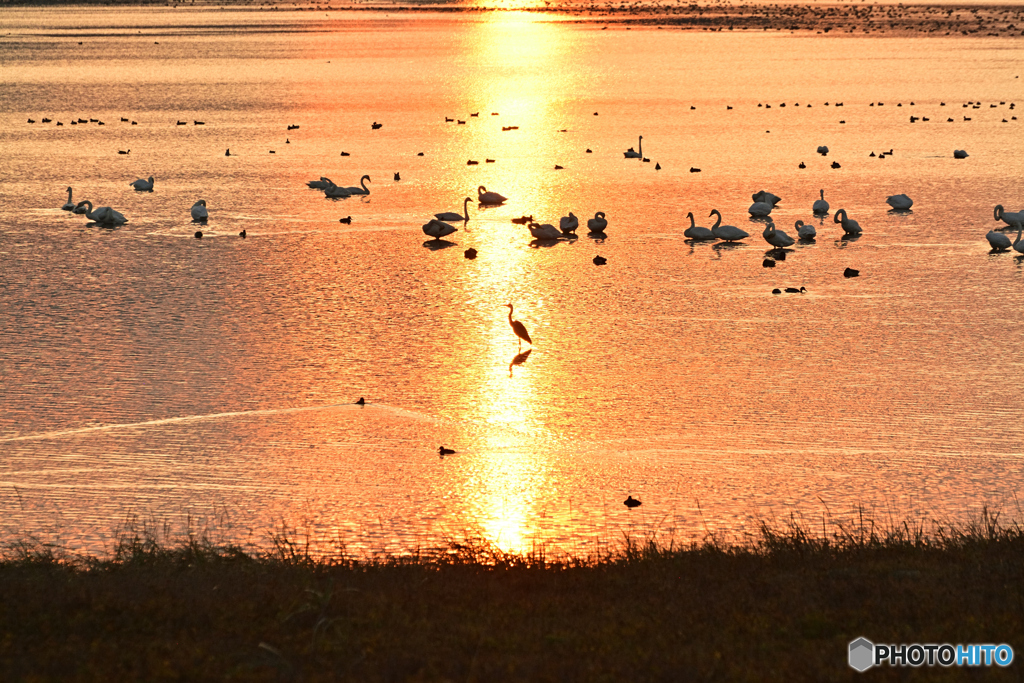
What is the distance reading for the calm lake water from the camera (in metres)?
14.1

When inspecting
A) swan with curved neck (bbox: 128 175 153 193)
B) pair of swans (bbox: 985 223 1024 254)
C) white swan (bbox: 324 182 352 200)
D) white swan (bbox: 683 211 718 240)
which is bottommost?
pair of swans (bbox: 985 223 1024 254)

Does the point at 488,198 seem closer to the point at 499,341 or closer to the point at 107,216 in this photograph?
the point at 107,216

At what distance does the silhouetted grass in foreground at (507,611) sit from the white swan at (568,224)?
63.0 feet

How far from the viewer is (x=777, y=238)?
28.5 metres

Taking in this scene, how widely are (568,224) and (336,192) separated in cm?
855

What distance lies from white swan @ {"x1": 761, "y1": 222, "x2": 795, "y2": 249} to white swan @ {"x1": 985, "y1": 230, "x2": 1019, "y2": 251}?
4.23 metres

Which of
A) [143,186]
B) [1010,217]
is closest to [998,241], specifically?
[1010,217]

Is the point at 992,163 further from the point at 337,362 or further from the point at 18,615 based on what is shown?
the point at 18,615

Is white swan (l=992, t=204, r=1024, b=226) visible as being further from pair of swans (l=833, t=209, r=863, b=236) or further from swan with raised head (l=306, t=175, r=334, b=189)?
swan with raised head (l=306, t=175, r=334, b=189)

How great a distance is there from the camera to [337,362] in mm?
19656

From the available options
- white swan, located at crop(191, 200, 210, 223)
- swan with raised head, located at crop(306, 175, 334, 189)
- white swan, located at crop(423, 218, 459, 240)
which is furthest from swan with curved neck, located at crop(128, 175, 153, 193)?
white swan, located at crop(423, 218, 459, 240)

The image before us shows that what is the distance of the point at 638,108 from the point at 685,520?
174ft

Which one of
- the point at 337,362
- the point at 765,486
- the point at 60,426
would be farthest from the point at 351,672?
the point at 337,362

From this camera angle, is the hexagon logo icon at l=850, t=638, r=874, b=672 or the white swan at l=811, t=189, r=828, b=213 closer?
the hexagon logo icon at l=850, t=638, r=874, b=672
